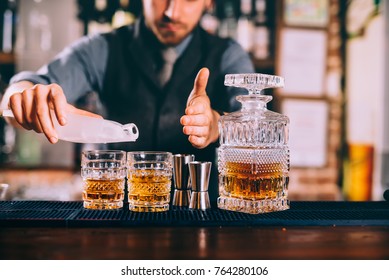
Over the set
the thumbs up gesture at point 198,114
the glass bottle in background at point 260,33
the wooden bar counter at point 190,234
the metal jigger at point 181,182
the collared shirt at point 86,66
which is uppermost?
the glass bottle in background at point 260,33

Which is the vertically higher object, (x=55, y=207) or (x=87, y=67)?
(x=87, y=67)

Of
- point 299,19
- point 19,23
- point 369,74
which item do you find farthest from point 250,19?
point 19,23

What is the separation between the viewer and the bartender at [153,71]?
244 cm

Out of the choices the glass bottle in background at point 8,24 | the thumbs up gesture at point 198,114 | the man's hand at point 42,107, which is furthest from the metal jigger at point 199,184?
the glass bottle in background at point 8,24

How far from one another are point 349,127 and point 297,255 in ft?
7.44

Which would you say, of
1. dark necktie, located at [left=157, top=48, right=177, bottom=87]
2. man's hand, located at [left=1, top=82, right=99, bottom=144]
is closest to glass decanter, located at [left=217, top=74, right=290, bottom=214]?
man's hand, located at [left=1, top=82, right=99, bottom=144]

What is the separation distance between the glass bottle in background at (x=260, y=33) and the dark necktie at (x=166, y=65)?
25.5 inches

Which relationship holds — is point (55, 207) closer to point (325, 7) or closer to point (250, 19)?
point (250, 19)

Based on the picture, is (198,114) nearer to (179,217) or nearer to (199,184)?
(199,184)

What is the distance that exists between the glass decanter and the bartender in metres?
0.93

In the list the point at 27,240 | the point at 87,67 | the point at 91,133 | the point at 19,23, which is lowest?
the point at 27,240

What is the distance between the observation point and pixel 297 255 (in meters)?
0.96

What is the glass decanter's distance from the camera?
1.31 metres

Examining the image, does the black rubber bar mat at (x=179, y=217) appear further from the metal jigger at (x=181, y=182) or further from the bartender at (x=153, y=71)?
the bartender at (x=153, y=71)
